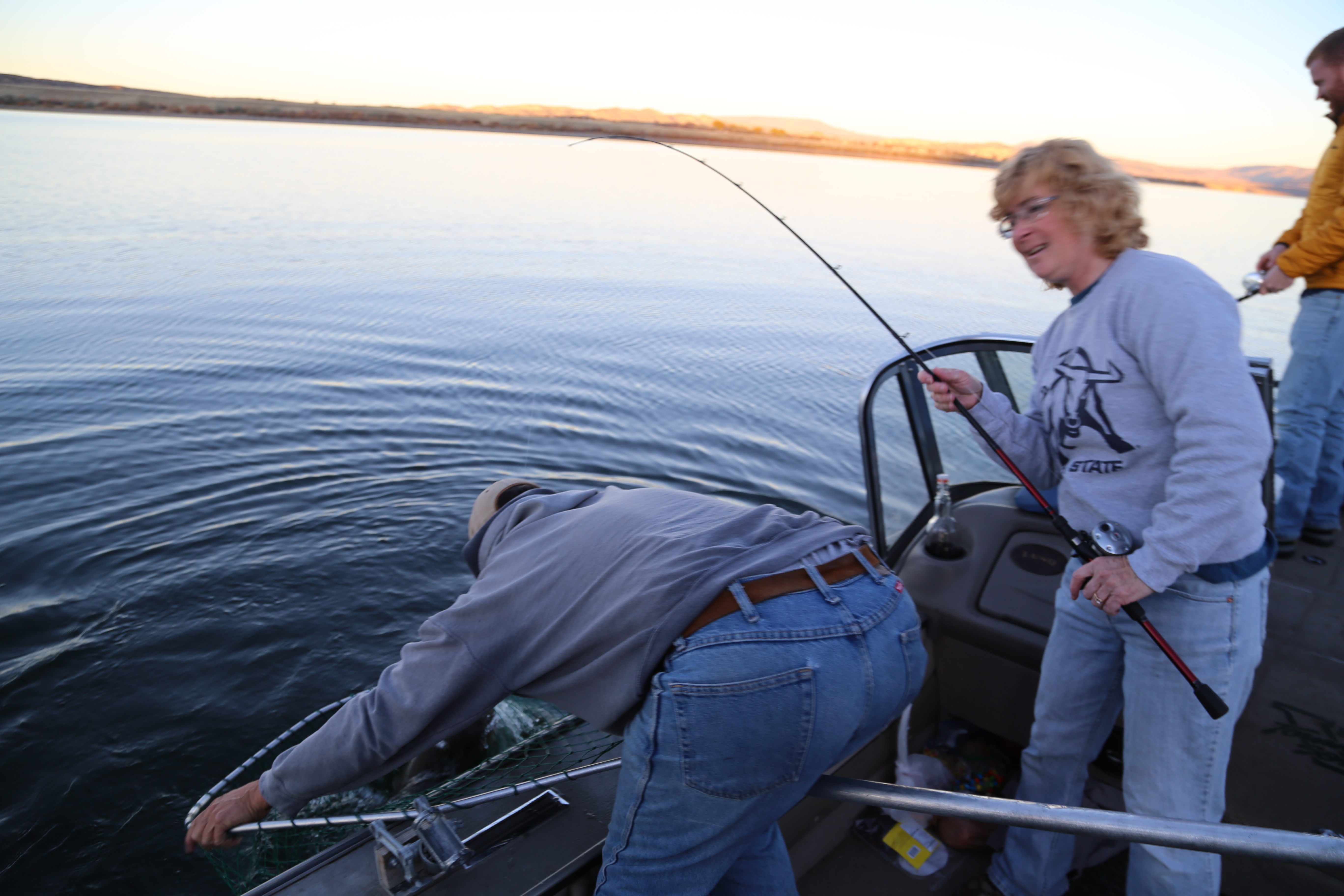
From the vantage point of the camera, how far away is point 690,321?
12.2 meters

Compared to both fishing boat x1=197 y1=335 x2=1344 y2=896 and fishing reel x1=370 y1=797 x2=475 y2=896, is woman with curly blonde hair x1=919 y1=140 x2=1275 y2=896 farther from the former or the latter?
fishing reel x1=370 y1=797 x2=475 y2=896

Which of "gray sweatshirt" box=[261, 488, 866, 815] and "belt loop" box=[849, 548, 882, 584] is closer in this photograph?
"gray sweatshirt" box=[261, 488, 866, 815]

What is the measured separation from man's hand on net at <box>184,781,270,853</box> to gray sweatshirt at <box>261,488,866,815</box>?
124 millimetres

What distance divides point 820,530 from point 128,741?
3.83 m

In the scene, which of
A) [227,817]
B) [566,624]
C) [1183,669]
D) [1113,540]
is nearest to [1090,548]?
[1113,540]

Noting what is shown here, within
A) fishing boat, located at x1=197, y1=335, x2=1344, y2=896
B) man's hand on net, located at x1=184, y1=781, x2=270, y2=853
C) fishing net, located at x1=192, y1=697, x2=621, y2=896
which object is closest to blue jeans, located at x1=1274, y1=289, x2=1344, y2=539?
fishing boat, located at x1=197, y1=335, x2=1344, y2=896

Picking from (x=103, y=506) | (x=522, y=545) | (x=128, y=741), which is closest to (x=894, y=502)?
(x=522, y=545)

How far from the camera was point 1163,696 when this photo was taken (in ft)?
6.16

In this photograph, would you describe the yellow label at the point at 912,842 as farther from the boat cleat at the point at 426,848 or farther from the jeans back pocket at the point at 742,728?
the jeans back pocket at the point at 742,728

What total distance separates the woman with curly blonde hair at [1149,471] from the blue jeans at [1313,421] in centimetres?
242

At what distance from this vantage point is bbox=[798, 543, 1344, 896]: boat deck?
243cm

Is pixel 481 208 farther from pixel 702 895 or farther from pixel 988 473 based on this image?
pixel 702 895

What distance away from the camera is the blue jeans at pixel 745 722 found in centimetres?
135

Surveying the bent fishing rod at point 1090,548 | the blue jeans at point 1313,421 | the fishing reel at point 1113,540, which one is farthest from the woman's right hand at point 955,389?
the blue jeans at point 1313,421
